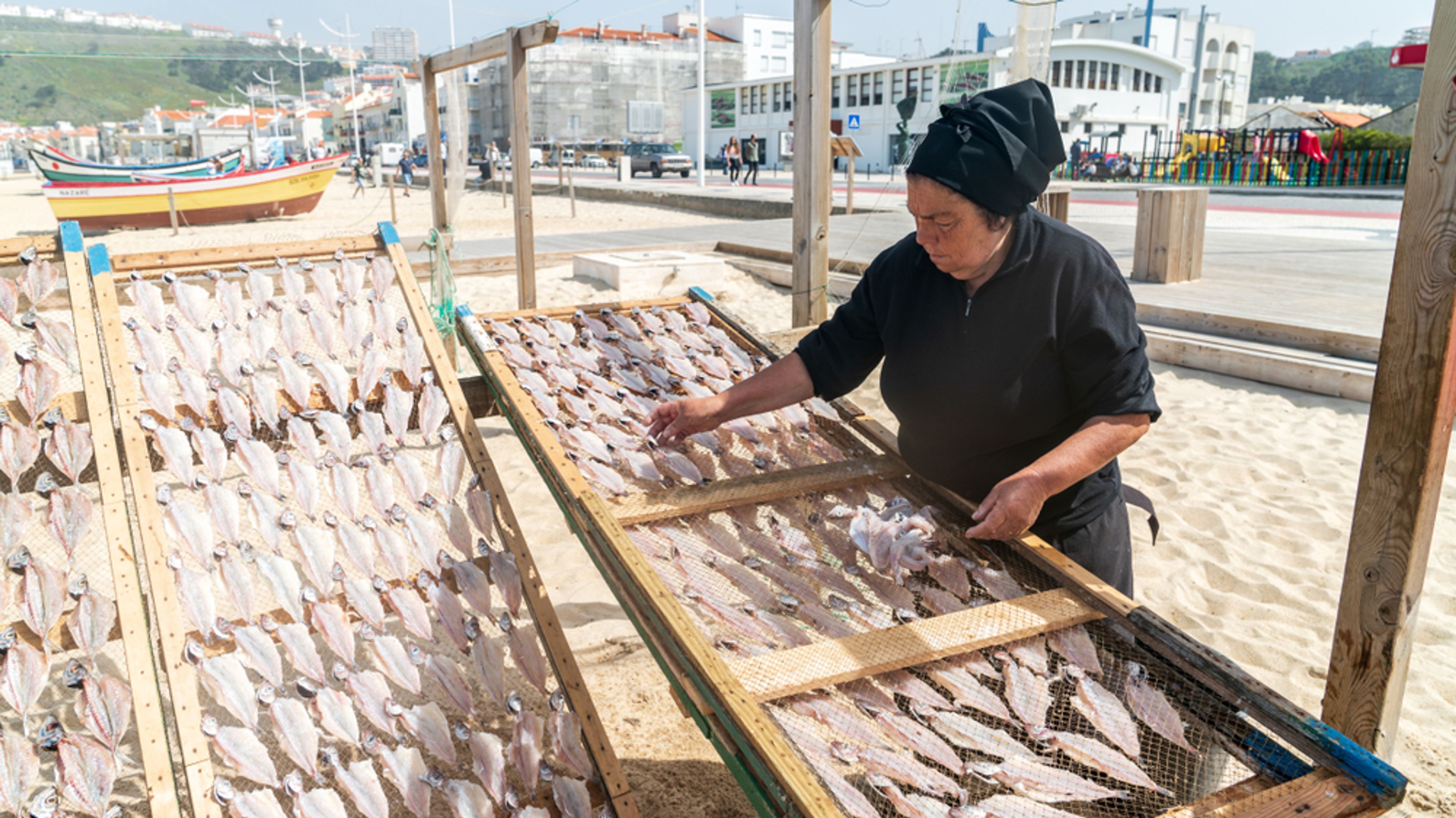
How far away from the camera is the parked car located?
112 ft

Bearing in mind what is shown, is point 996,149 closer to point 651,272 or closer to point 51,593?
point 51,593

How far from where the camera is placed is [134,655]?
1861 millimetres

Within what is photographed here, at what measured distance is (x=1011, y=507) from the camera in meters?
1.83

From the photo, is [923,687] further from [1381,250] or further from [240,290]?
[1381,250]

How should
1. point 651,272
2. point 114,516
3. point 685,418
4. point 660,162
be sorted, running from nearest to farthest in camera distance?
1. point 114,516
2. point 685,418
3. point 651,272
4. point 660,162

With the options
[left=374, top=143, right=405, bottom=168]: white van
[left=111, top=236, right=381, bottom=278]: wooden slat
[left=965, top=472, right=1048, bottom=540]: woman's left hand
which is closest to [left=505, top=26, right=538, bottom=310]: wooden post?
[left=111, top=236, right=381, bottom=278]: wooden slat

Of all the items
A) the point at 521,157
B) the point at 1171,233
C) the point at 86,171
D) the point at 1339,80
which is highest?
the point at 1339,80

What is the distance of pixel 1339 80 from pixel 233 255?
144254 mm

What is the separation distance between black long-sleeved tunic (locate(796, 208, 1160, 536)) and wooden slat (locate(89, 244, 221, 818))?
1.60 metres

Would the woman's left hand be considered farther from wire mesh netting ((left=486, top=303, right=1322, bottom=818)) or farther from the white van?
the white van

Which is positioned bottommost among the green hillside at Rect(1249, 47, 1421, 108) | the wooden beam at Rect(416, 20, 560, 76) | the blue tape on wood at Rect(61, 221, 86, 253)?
the blue tape on wood at Rect(61, 221, 86, 253)

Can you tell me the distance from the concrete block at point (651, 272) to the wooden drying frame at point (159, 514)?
226 inches

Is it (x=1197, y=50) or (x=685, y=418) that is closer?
(x=685, y=418)

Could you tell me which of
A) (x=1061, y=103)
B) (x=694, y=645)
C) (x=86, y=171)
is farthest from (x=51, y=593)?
(x=1061, y=103)
